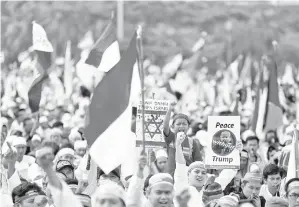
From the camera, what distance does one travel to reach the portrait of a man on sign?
12.5 metres

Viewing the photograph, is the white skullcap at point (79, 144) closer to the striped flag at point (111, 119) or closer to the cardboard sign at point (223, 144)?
the cardboard sign at point (223, 144)

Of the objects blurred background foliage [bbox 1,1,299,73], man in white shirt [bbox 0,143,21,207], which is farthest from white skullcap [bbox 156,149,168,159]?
blurred background foliage [bbox 1,1,299,73]

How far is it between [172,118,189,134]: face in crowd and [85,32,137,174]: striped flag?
1827 millimetres

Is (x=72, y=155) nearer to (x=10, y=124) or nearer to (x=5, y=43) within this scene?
(x=10, y=124)

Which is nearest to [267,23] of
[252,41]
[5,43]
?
[252,41]

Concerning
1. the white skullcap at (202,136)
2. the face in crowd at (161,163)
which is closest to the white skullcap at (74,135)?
the white skullcap at (202,136)

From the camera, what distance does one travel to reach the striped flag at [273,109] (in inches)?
679

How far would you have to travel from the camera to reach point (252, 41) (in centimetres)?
7231

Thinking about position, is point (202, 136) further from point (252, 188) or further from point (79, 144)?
point (252, 188)

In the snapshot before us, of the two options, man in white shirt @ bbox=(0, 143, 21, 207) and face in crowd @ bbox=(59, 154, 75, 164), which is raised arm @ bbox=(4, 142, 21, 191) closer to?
man in white shirt @ bbox=(0, 143, 21, 207)

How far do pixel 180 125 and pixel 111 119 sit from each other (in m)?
2.50

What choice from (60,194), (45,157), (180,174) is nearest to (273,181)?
(180,174)

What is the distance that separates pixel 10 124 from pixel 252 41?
55.5 metres

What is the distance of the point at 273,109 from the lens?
17.5 metres
